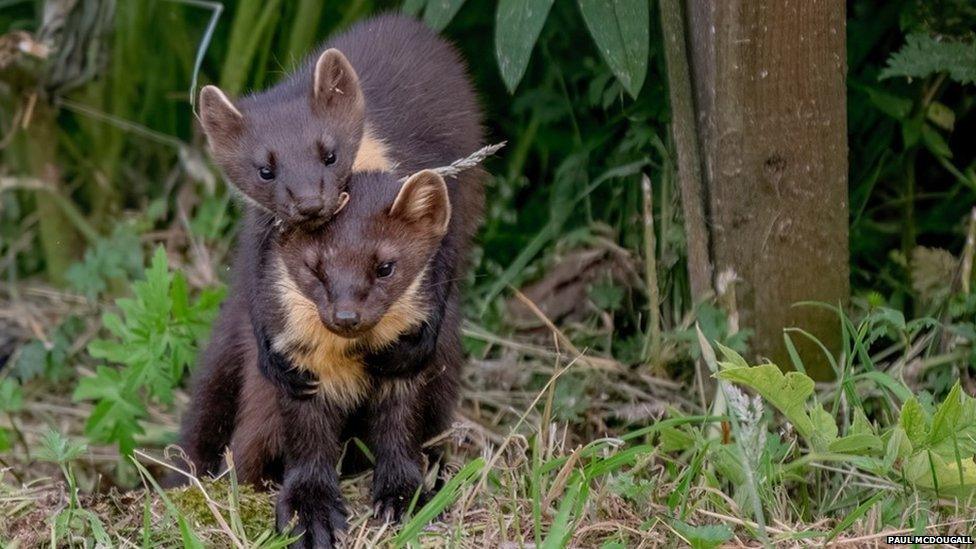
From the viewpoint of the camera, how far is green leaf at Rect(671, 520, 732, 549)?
12.1 ft

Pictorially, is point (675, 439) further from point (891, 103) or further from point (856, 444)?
point (891, 103)

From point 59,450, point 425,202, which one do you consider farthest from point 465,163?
point 59,450

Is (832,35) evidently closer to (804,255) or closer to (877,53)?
(804,255)

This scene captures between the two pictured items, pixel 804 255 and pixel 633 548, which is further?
pixel 804 255

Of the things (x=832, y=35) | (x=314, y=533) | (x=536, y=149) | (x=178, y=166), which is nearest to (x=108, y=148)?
(x=178, y=166)

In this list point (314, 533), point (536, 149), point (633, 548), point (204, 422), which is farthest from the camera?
point (536, 149)

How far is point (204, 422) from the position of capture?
5039mm

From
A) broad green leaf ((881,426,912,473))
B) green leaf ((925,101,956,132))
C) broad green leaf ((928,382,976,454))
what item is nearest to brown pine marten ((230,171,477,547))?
broad green leaf ((881,426,912,473))

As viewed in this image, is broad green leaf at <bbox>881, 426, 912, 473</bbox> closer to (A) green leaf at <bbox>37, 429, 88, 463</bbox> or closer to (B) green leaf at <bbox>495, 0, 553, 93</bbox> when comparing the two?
(B) green leaf at <bbox>495, 0, 553, 93</bbox>

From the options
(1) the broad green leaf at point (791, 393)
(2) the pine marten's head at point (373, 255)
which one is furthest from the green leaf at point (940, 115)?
(2) the pine marten's head at point (373, 255)

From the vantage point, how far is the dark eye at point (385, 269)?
4004 mm

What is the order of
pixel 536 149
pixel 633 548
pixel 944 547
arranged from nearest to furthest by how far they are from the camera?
pixel 944 547 < pixel 633 548 < pixel 536 149

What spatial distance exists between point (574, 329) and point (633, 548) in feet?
6.37

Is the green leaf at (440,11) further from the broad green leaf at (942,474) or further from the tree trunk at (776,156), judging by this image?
the broad green leaf at (942,474)
